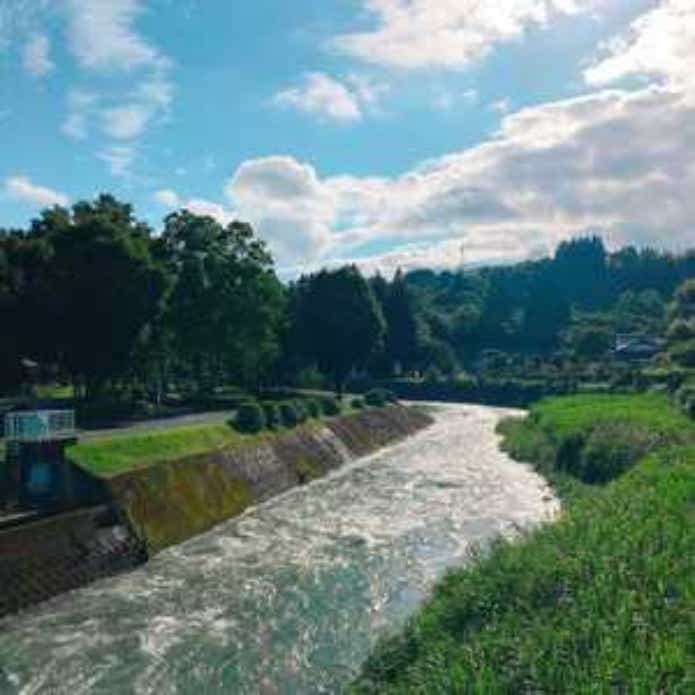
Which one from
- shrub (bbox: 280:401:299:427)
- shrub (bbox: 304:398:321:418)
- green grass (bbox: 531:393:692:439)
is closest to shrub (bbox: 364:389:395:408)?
green grass (bbox: 531:393:692:439)

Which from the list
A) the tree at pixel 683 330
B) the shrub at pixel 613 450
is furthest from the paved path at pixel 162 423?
the tree at pixel 683 330

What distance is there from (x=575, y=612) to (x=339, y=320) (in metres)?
84.2

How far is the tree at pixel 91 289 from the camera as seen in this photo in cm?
5094

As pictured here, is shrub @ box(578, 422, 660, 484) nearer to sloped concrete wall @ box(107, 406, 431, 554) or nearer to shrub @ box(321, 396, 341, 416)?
→ sloped concrete wall @ box(107, 406, 431, 554)

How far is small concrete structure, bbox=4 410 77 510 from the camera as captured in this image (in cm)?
3606

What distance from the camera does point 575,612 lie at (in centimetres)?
1878

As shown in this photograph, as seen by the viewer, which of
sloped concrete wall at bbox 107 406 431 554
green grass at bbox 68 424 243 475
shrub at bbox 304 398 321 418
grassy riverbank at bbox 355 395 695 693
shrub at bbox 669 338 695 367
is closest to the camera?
grassy riverbank at bbox 355 395 695 693

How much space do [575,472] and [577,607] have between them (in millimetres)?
35960

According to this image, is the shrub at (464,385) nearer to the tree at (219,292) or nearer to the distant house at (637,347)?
the distant house at (637,347)

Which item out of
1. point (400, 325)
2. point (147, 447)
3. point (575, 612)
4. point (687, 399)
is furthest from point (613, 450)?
point (400, 325)

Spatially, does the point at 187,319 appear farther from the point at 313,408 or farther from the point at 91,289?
the point at 91,289

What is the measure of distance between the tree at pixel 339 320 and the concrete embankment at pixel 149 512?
3665 centimetres

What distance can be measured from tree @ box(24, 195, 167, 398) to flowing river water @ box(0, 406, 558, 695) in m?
12.8

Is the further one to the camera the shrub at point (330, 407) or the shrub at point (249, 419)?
the shrub at point (330, 407)
